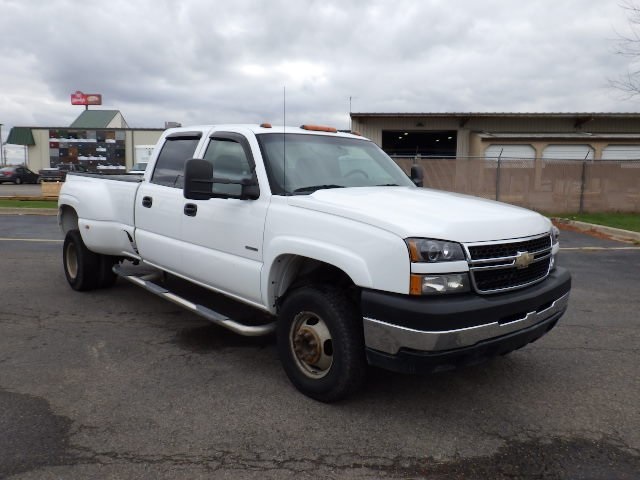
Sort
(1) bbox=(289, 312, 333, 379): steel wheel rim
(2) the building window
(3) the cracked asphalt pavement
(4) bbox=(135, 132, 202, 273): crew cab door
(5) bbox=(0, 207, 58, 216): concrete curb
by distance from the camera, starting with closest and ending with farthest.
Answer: (3) the cracked asphalt pavement, (1) bbox=(289, 312, 333, 379): steel wheel rim, (4) bbox=(135, 132, 202, 273): crew cab door, (5) bbox=(0, 207, 58, 216): concrete curb, (2) the building window

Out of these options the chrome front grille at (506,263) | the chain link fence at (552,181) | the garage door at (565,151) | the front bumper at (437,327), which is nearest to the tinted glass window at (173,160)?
the front bumper at (437,327)

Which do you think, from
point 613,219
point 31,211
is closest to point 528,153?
point 613,219

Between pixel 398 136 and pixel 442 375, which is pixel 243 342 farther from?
pixel 398 136

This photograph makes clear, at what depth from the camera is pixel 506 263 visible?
329 centimetres

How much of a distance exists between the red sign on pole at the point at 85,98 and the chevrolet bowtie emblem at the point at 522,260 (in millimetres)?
72906

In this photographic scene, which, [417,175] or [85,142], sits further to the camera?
[85,142]

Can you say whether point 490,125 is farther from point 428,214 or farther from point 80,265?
point 428,214

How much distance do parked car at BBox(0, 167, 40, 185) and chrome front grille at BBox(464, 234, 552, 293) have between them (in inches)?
1701

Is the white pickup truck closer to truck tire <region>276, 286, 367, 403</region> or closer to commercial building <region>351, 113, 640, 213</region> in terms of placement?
truck tire <region>276, 286, 367, 403</region>

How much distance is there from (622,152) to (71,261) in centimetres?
2678

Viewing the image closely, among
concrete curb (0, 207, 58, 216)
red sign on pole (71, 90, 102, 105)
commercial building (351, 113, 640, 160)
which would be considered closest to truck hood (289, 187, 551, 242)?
concrete curb (0, 207, 58, 216)

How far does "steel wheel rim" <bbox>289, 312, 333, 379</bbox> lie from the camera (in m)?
3.53

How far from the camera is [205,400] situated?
3.64 metres

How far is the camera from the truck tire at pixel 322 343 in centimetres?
333
